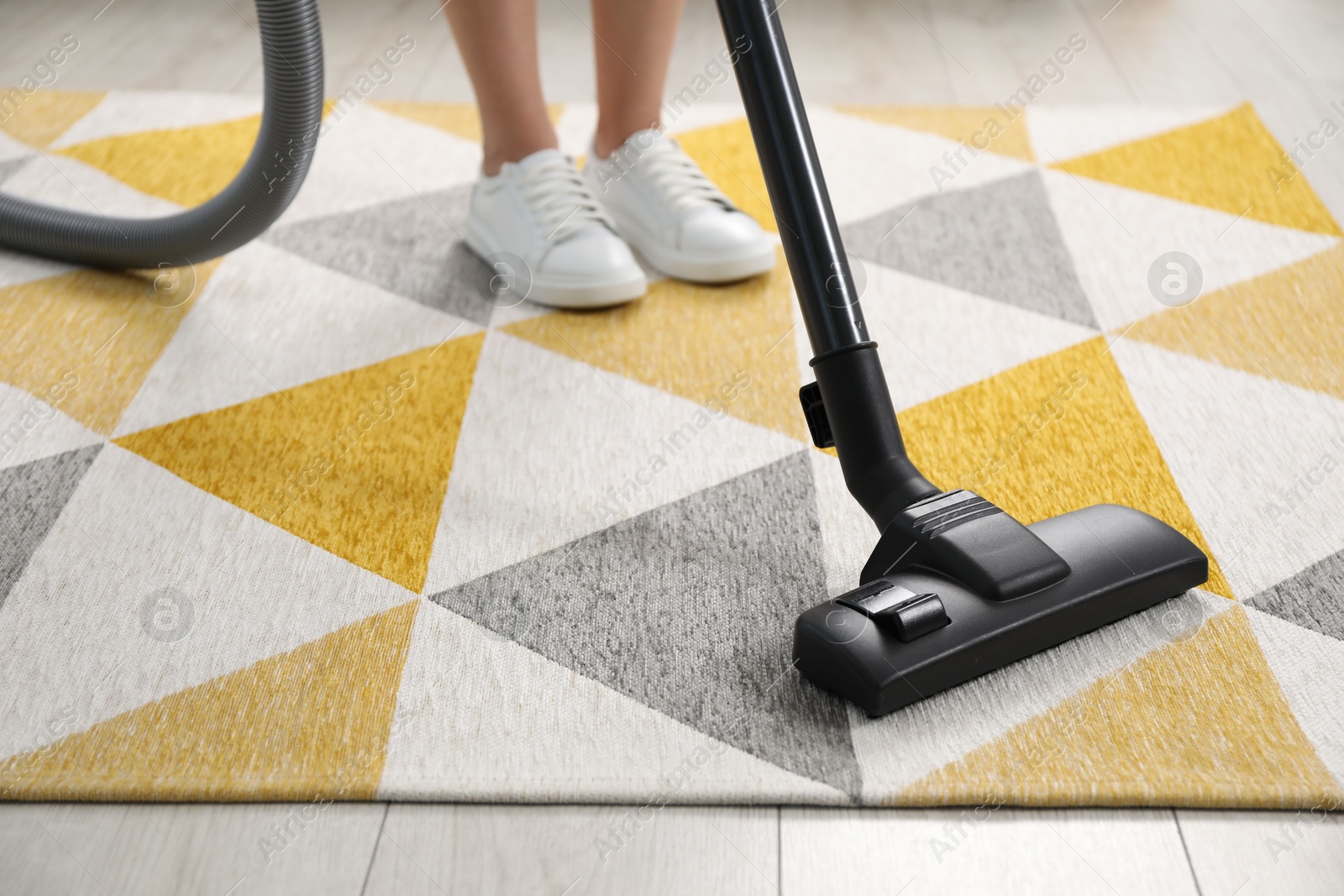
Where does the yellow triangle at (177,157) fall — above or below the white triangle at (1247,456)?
above

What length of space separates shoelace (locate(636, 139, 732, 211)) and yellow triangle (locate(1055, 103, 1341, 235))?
0.50 m

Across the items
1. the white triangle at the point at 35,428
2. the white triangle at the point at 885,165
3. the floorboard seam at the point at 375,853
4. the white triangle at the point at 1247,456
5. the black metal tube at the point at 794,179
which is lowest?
the white triangle at the point at 885,165

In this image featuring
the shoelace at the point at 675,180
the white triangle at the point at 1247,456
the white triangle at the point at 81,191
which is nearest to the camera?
the white triangle at the point at 1247,456

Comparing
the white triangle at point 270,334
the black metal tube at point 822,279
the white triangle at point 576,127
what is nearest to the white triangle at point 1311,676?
the black metal tube at point 822,279

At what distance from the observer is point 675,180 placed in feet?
3.57

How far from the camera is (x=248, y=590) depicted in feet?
2.22

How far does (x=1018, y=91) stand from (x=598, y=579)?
1.29 m

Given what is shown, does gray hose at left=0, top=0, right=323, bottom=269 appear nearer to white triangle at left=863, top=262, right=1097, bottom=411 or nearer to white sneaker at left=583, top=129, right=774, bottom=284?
white sneaker at left=583, top=129, right=774, bottom=284

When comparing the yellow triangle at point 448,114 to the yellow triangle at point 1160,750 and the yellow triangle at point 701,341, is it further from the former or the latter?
the yellow triangle at point 1160,750

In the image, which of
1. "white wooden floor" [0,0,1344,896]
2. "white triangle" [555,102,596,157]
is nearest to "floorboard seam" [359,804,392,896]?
"white wooden floor" [0,0,1344,896]

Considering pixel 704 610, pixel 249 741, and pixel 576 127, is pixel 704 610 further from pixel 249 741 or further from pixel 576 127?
pixel 576 127

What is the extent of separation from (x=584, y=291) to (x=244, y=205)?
32 centimetres

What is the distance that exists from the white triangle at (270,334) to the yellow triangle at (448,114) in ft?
1.34

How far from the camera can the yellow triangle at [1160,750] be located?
1.74ft
